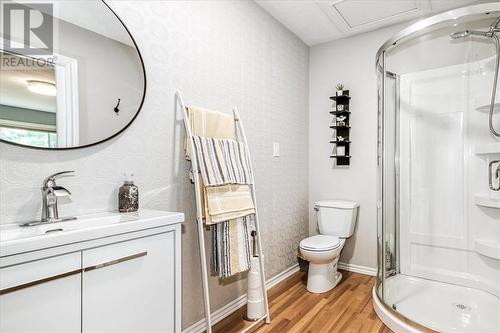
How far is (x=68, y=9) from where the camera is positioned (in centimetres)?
129

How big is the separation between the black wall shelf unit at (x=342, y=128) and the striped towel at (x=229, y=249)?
1.59m

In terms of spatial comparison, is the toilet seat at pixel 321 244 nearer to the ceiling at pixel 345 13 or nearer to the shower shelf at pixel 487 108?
the shower shelf at pixel 487 108

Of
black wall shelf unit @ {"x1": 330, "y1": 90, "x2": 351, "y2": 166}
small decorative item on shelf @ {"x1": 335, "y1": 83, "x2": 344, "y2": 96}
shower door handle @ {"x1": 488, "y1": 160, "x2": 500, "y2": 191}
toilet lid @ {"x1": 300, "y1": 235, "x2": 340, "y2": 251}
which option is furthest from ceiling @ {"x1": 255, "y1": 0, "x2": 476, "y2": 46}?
toilet lid @ {"x1": 300, "y1": 235, "x2": 340, "y2": 251}

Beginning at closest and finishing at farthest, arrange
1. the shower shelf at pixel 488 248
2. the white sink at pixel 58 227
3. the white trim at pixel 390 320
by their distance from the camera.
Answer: the white sink at pixel 58 227 < the white trim at pixel 390 320 < the shower shelf at pixel 488 248

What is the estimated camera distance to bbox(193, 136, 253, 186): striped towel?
1688mm

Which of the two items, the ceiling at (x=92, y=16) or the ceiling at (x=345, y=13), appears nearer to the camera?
the ceiling at (x=92, y=16)

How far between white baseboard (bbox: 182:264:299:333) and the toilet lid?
1.42ft

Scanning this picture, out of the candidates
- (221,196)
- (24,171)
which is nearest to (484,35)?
(221,196)

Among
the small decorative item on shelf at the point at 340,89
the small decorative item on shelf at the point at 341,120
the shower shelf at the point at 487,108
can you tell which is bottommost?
the shower shelf at the point at 487,108

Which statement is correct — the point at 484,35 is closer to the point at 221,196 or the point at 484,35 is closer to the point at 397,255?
the point at 397,255

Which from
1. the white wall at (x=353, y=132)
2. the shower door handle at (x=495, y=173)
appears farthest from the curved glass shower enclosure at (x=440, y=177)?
the white wall at (x=353, y=132)

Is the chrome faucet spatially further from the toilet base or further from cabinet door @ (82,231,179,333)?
the toilet base

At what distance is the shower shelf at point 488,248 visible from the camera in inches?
75.2

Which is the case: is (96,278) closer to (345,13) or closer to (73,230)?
(73,230)
